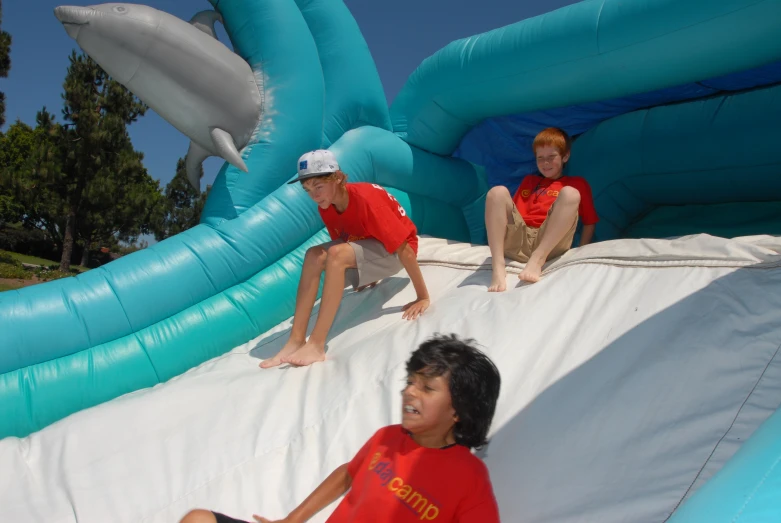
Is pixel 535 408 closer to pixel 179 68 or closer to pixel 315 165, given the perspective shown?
pixel 315 165

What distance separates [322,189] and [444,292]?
423mm

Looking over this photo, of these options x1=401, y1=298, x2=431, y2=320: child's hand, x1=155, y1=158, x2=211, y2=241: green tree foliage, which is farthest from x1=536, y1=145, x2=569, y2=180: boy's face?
x1=155, y1=158, x2=211, y2=241: green tree foliage

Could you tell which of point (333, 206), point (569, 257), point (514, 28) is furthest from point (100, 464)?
point (514, 28)

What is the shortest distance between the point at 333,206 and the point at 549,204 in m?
0.62

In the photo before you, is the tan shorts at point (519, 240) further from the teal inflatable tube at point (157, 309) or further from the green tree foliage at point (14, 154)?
the green tree foliage at point (14, 154)

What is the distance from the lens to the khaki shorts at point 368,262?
4.97 feet

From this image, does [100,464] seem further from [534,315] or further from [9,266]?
[9,266]

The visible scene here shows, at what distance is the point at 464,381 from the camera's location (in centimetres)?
80

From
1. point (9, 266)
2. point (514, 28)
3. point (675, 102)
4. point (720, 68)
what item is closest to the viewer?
point (720, 68)

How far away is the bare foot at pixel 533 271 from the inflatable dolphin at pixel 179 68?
0.95m

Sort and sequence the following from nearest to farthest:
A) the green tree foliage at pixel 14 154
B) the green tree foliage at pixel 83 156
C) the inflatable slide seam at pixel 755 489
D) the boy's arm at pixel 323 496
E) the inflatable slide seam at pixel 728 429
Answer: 1. the inflatable slide seam at pixel 755 489
2. the inflatable slide seam at pixel 728 429
3. the boy's arm at pixel 323 496
4. the green tree foliage at pixel 83 156
5. the green tree foliage at pixel 14 154

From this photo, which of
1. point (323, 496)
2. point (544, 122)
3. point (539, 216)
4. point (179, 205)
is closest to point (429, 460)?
point (323, 496)

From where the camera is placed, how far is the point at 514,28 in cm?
195

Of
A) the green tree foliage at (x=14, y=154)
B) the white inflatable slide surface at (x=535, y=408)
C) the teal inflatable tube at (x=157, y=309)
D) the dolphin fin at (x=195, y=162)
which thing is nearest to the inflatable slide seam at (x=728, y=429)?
the white inflatable slide surface at (x=535, y=408)
